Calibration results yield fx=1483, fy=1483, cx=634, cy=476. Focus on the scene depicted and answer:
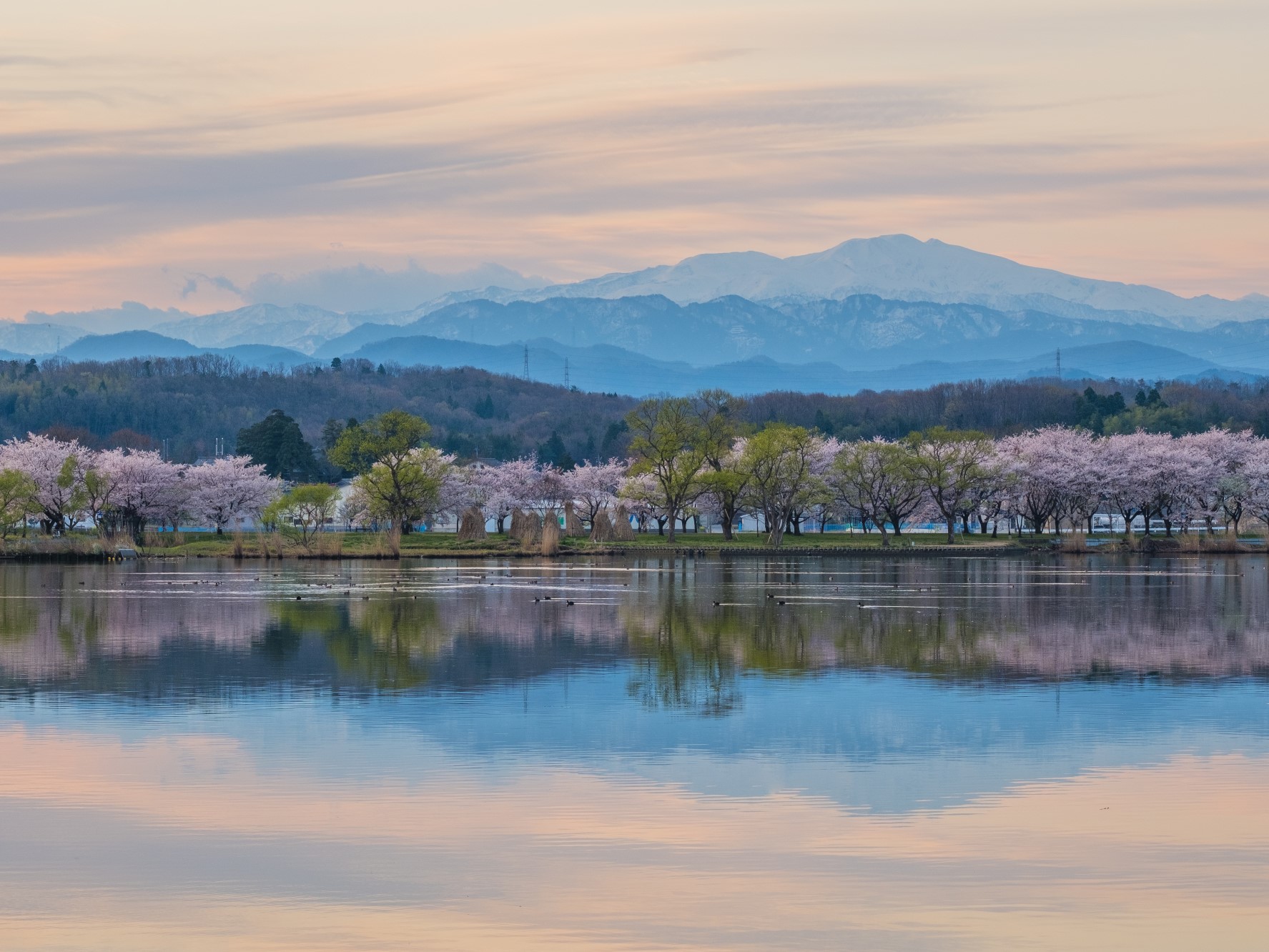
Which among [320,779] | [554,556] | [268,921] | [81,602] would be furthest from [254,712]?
[554,556]

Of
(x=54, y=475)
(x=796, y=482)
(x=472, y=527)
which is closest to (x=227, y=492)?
(x=54, y=475)

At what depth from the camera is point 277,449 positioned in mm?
123750

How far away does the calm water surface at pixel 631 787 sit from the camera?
10641 millimetres

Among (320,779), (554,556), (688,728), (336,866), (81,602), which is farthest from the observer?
(554,556)

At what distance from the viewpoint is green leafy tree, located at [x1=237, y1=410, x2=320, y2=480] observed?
123188mm

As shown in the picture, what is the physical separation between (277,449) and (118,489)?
3862 centimetres

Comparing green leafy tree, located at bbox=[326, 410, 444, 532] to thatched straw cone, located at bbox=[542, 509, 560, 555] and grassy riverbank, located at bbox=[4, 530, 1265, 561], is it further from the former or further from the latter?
thatched straw cone, located at bbox=[542, 509, 560, 555]

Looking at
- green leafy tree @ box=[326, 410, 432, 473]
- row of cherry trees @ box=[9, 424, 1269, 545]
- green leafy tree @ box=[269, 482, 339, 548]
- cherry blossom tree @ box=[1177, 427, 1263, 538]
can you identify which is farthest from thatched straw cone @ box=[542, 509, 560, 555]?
cherry blossom tree @ box=[1177, 427, 1263, 538]

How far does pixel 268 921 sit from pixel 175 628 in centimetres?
2162

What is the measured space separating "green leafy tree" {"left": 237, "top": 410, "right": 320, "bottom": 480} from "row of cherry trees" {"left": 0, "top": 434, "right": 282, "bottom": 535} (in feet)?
74.4

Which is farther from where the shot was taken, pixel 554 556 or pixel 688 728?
pixel 554 556

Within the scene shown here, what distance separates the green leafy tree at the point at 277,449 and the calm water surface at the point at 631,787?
9347 centimetres

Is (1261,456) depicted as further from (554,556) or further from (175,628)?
(175,628)

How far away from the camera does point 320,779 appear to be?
15.3 m
